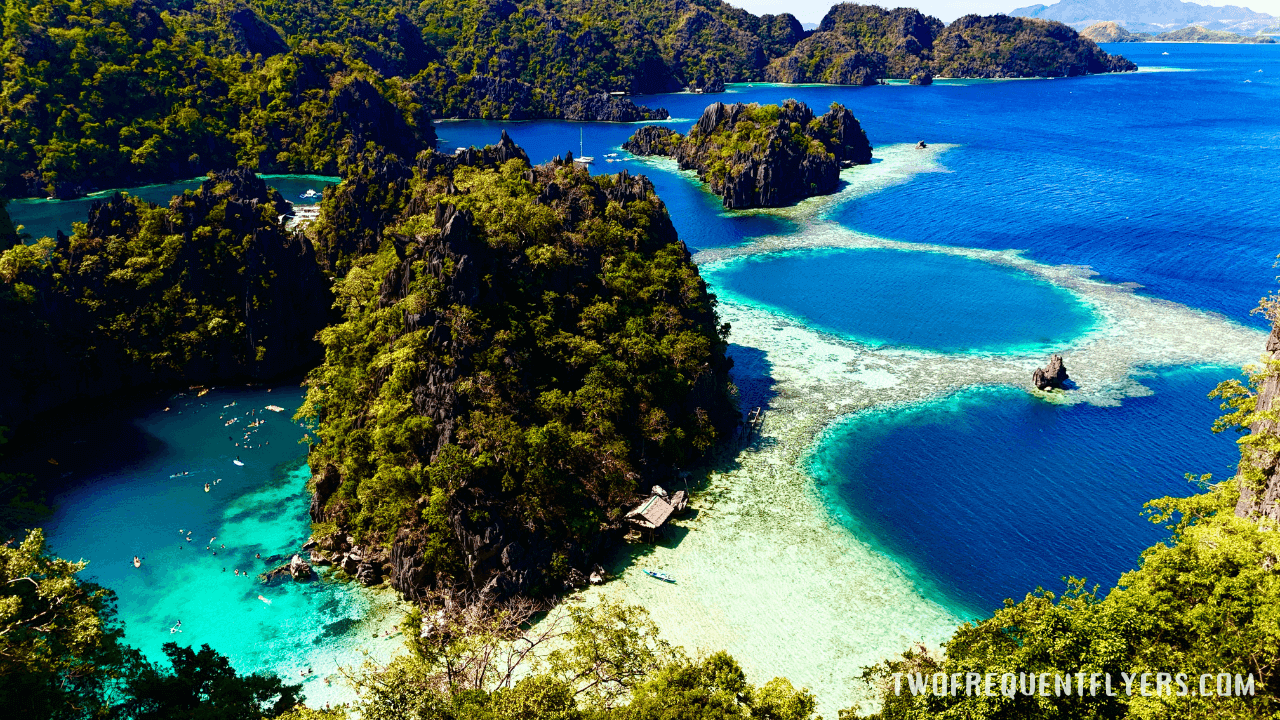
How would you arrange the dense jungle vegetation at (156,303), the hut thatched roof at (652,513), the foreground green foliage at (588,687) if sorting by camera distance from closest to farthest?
the foreground green foliage at (588,687), the hut thatched roof at (652,513), the dense jungle vegetation at (156,303)

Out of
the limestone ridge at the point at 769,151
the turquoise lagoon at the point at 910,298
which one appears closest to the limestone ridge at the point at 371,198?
the turquoise lagoon at the point at 910,298

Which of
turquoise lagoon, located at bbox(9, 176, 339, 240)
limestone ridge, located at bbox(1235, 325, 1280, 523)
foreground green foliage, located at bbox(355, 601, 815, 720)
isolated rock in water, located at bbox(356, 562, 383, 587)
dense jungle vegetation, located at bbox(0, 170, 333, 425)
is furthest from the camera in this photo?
turquoise lagoon, located at bbox(9, 176, 339, 240)

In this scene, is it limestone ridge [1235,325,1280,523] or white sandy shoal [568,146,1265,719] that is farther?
white sandy shoal [568,146,1265,719]

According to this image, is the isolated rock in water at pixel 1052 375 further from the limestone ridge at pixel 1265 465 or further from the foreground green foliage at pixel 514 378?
the limestone ridge at pixel 1265 465

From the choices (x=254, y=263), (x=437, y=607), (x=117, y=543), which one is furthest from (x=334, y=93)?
(x=437, y=607)

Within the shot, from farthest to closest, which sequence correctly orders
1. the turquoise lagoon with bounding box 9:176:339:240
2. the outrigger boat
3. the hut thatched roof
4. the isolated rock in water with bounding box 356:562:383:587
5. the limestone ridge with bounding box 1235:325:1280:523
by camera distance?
the turquoise lagoon with bounding box 9:176:339:240 < the hut thatched roof < the isolated rock in water with bounding box 356:562:383:587 < the outrigger boat < the limestone ridge with bounding box 1235:325:1280:523

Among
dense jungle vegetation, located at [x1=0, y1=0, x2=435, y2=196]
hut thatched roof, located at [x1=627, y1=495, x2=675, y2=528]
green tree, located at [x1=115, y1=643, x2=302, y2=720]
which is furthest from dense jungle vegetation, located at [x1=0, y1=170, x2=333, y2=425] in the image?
dense jungle vegetation, located at [x1=0, y1=0, x2=435, y2=196]

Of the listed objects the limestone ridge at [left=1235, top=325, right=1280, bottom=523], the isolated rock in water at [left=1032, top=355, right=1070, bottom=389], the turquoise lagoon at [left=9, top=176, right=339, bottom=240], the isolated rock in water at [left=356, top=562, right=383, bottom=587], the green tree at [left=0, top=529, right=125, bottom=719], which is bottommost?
the isolated rock in water at [left=356, top=562, right=383, bottom=587]

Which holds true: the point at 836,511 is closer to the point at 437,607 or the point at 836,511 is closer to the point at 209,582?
the point at 437,607

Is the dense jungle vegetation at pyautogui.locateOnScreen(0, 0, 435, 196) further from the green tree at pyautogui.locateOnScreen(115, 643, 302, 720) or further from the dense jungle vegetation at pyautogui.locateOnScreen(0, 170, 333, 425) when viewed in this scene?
the green tree at pyautogui.locateOnScreen(115, 643, 302, 720)
